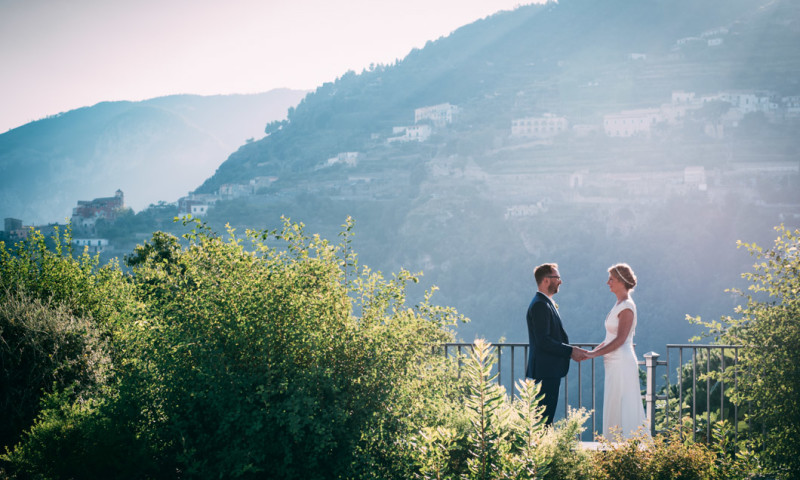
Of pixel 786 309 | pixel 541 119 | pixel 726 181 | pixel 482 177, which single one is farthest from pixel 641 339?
pixel 786 309

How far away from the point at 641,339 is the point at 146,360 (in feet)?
313

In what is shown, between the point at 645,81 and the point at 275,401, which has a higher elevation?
the point at 645,81

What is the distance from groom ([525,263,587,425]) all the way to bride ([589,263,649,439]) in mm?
268

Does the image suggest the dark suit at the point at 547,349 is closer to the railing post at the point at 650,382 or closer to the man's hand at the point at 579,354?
the man's hand at the point at 579,354

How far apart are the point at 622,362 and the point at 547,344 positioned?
0.66 meters

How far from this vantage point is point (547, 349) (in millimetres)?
4160

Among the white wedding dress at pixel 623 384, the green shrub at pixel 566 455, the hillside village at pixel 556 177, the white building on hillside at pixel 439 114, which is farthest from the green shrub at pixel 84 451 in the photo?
the white building on hillside at pixel 439 114

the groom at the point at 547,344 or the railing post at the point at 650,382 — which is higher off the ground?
the groom at the point at 547,344

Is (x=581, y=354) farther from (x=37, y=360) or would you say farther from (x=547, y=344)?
(x=37, y=360)

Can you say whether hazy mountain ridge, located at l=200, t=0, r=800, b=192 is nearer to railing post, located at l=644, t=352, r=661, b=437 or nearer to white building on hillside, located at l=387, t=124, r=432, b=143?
white building on hillside, located at l=387, t=124, r=432, b=143

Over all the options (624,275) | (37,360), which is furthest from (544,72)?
(37,360)

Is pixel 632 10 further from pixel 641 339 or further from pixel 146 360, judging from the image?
pixel 146 360

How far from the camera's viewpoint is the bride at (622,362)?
4.31 meters

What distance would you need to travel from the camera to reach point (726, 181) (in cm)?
9694
